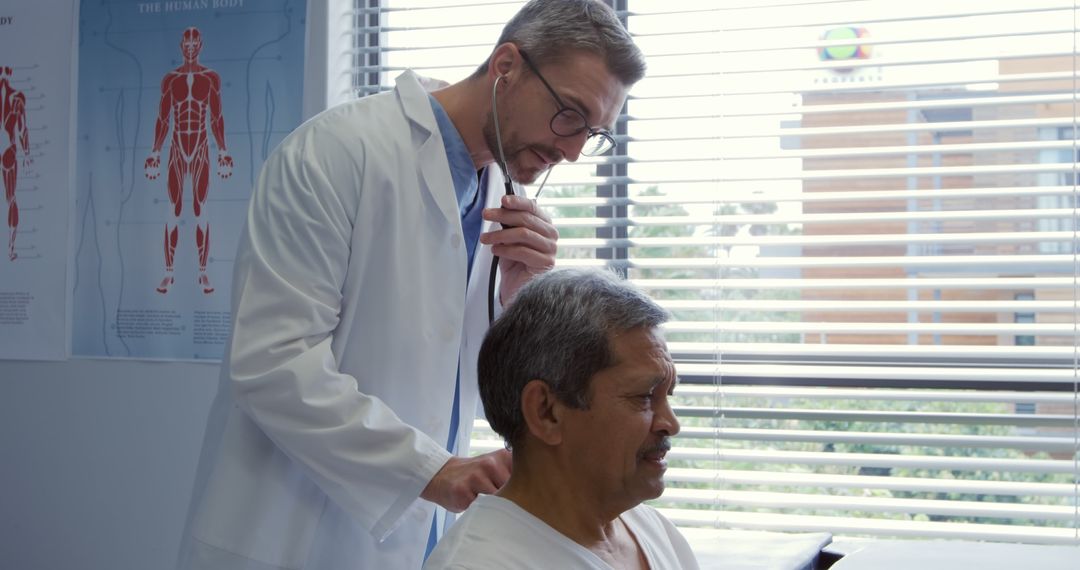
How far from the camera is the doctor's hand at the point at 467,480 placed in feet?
4.34

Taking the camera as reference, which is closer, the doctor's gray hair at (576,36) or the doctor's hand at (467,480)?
the doctor's hand at (467,480)

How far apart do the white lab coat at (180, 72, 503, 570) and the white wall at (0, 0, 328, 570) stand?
1008 millimetres

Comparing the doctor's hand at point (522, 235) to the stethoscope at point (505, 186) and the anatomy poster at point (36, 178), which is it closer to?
the stethoscope at point (505, 186)

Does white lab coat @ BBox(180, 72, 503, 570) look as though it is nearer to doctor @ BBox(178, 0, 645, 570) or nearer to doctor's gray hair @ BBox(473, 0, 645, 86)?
doctor @ BBox(178, 0, 645, 570)

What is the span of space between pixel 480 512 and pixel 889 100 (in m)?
1.60

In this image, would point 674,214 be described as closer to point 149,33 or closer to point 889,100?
point 889,100

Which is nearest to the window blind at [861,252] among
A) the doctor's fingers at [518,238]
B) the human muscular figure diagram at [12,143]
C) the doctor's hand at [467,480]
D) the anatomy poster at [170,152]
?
the anatomy poster at [170,152]

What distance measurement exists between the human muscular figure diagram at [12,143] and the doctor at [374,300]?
1462 millimetres

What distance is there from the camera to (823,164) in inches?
95.0

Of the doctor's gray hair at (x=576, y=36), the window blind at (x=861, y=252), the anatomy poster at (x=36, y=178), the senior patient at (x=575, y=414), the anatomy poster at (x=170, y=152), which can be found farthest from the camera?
the anatomy poster at (x=36, y=178)

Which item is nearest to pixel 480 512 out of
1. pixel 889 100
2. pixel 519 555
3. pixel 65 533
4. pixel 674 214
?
pixel 519 555

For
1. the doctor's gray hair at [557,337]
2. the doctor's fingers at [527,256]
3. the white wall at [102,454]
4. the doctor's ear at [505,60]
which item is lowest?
the white wall at [102,454]

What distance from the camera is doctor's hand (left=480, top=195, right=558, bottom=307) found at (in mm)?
1518

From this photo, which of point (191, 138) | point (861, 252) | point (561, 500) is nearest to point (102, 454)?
point (191, 138)
